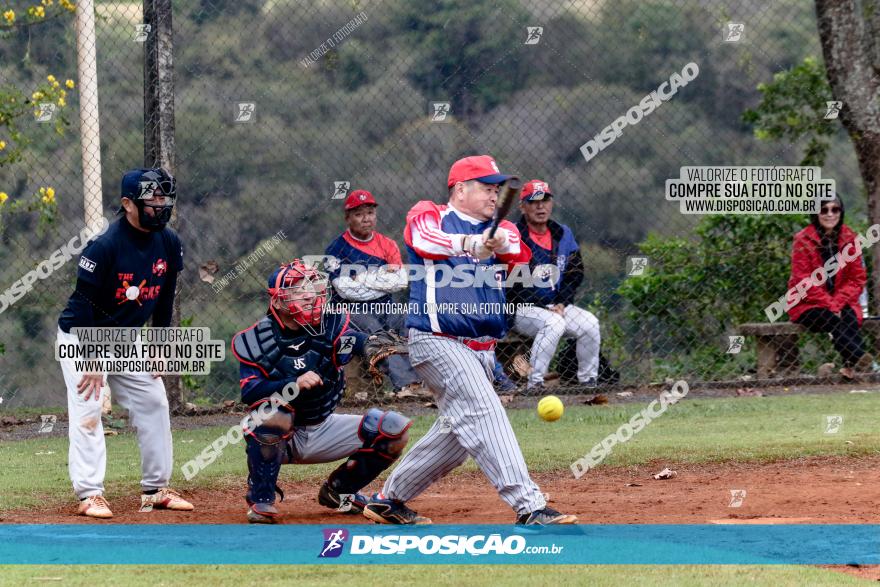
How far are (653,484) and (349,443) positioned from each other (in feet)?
6.74

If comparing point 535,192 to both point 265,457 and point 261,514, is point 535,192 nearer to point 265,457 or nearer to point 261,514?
point 265,457

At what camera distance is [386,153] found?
1184 centimetres

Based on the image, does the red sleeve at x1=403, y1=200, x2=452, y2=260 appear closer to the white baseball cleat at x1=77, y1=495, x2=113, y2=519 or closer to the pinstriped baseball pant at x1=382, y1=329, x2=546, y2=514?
the pinstriped baseball pant at x1=382, y1=329, x2=546, y2=514

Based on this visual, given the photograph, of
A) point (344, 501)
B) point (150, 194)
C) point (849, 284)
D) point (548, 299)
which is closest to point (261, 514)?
point (344, 501)

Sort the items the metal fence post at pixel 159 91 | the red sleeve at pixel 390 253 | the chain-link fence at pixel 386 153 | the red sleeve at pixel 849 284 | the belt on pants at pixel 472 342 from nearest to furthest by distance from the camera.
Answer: the belt on pants at pixel 472 342, the metal fence post at pixel 159 91, the red sleeve at pixel 390 253, the red sleeve at pixel 849 284, the chain-link fence at pixel 386 153

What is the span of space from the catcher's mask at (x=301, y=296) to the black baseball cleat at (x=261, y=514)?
92 centimetres

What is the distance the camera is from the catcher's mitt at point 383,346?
1023 centimetres

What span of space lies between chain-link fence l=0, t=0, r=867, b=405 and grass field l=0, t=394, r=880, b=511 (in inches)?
41.9

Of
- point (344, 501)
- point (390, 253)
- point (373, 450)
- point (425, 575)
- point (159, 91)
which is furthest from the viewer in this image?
point (390, 253)

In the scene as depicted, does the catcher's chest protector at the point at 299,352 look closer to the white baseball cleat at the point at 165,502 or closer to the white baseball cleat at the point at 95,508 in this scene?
the white baseball cleat at the point at 165,502

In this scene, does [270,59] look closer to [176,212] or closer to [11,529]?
[176,212]

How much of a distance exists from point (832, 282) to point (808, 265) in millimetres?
260

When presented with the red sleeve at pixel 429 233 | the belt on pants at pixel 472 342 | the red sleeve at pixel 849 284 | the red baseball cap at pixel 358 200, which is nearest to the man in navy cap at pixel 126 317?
the red sleeve at pixel 429 233

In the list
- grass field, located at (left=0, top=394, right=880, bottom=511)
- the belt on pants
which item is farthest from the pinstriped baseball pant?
grass field, located at (left=0, top=394, right=880, bottom=511)
